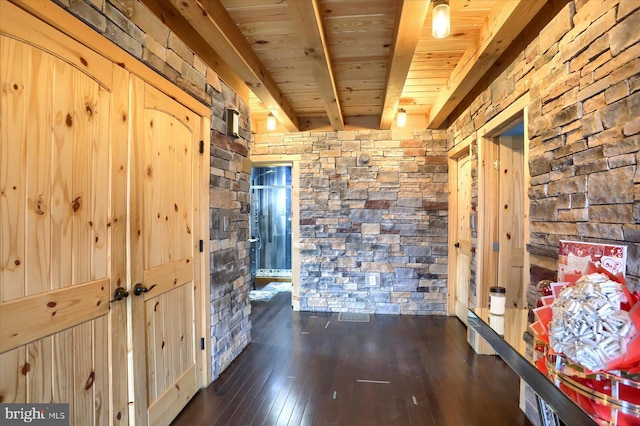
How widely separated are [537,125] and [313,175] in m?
2.56

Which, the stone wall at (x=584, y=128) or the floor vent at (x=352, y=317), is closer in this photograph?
the stone wall at (x=584, y=128)

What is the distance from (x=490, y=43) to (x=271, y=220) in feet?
15.0

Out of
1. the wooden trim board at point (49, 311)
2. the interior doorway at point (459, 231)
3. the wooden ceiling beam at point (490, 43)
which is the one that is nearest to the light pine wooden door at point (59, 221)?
the wooden trim board at point (49, 311)

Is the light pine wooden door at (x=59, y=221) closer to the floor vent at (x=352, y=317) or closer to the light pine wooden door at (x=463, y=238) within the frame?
the floor vent at (x=352, y=317)

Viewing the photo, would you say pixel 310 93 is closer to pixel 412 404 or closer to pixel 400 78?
pixel 400 78

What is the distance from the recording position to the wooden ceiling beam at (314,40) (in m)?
1.63

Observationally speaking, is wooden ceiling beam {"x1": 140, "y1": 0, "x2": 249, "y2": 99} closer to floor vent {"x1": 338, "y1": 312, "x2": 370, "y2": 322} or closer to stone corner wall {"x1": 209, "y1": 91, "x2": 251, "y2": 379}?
stone corner wall {"x1": 209, "y1": 91, "x2": 251, "y2": 379}

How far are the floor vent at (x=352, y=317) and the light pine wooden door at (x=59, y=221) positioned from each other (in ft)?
8.38

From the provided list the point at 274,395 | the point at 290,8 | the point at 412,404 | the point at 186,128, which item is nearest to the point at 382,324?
the point at 412,404

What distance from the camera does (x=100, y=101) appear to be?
1.37m

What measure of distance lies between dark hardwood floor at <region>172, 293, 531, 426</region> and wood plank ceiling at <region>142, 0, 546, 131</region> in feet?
7.91

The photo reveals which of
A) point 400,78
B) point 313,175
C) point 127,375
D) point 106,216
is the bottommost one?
point 127,375

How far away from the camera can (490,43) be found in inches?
78.1

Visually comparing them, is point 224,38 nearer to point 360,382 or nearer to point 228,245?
point 228,245
